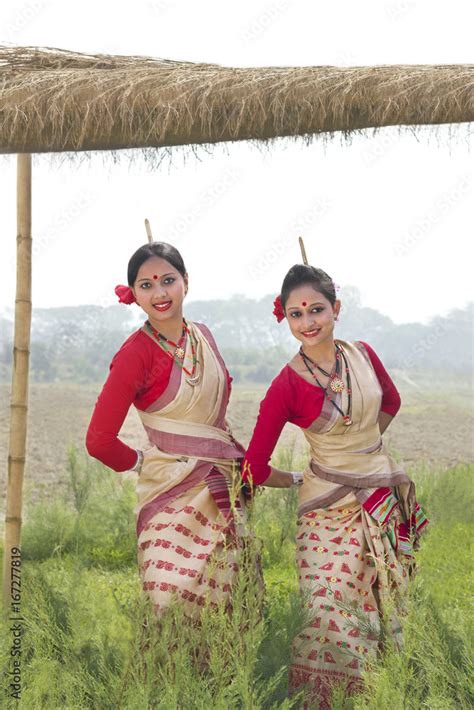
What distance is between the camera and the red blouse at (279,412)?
3293 millimetres

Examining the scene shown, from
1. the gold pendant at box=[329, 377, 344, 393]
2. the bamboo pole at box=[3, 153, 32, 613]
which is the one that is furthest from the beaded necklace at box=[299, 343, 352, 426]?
the bamboo pole at box=[3, 153, 32, 613]

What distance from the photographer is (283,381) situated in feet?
10.9

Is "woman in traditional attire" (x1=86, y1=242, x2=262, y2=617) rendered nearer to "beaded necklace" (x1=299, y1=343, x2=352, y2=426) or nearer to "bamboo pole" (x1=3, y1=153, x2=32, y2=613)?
"beaded necklace" (x1=299, y1=343, x2=352, y2=426)

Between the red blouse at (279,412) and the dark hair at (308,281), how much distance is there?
314mm

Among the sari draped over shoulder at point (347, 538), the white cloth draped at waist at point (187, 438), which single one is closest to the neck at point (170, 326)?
the white cloth draped at waist at point (187, 438)

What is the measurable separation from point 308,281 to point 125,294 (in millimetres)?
737

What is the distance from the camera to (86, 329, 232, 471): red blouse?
327cm

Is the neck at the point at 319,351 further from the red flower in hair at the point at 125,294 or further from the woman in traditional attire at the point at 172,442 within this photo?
the red flower in hair at the point at 125,294

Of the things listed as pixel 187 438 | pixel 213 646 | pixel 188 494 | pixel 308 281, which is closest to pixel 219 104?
pixel 308 281

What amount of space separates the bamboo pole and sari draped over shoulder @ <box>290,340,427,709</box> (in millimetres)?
1682

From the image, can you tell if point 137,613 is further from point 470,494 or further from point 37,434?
point 37,434

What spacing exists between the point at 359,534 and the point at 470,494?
403 cm

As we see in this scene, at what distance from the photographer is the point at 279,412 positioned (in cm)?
330

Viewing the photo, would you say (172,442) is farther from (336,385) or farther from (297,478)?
(336,385)
